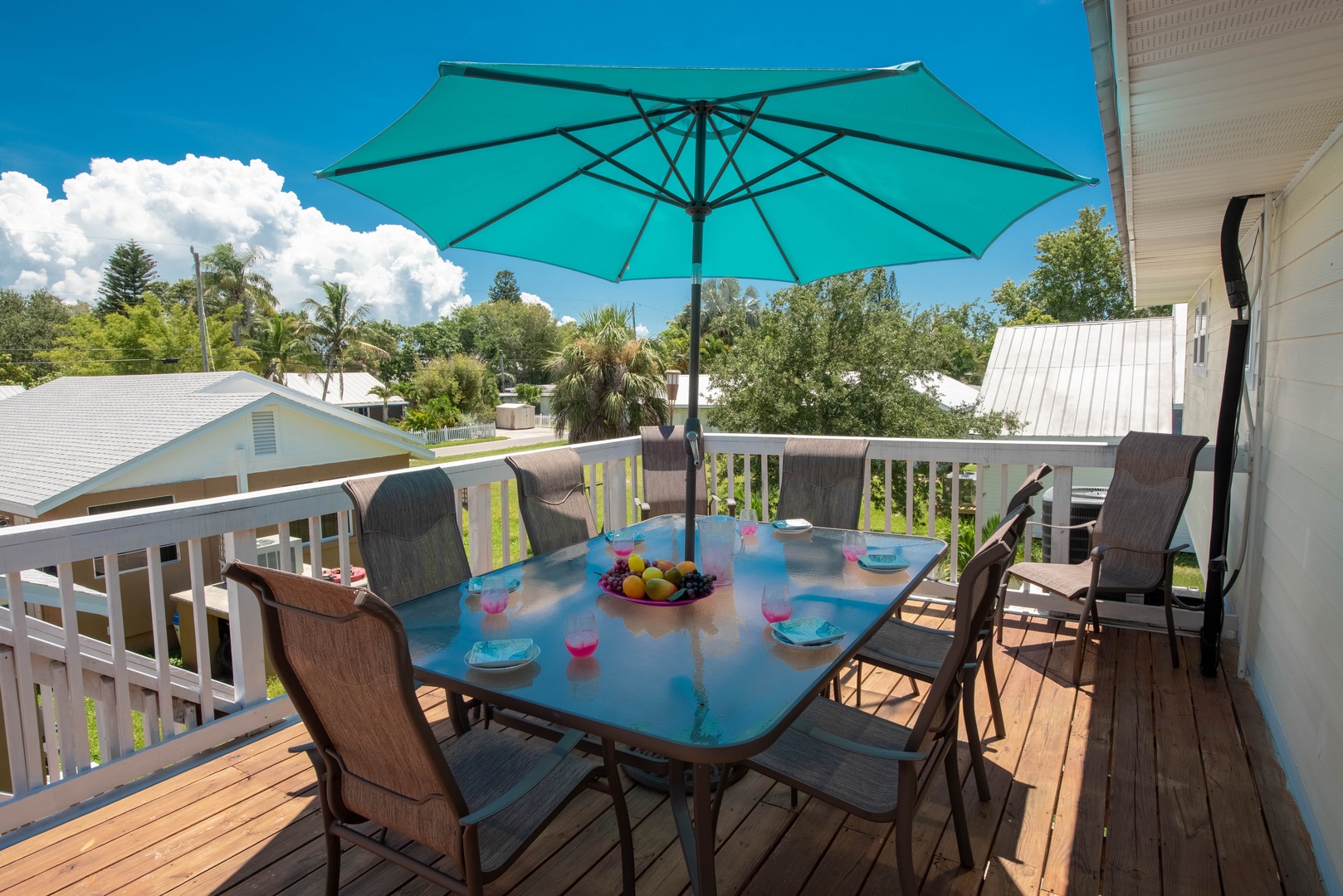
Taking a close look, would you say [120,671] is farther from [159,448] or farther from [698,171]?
[159,448]

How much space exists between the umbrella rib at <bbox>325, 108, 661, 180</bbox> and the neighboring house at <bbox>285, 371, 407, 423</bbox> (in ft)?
A: 142

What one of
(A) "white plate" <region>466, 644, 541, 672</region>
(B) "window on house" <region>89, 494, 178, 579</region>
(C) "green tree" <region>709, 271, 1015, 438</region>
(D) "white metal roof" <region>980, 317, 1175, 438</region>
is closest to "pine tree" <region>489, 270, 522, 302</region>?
(C) "green tree" <region>709, 271, 1015, 438</region>

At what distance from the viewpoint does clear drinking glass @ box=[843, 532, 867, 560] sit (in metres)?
2.63

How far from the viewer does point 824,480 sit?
3.70 meters

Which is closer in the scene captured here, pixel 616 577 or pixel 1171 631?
pixel 616 577

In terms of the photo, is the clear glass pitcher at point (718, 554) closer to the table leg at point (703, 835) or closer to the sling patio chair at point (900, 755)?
the sling patio chair at point (900, 755)

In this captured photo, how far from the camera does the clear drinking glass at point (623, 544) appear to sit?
8.90 feet

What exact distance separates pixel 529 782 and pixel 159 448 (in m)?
16.5

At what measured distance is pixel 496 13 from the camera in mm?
40062

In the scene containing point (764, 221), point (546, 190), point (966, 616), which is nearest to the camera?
point (966, 616)

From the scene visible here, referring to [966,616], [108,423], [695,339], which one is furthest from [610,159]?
[108,423]

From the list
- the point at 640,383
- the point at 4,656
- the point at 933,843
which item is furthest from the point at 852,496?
the point at 640,383

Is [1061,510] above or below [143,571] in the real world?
above

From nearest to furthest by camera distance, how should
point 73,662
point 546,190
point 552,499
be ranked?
point 73,662, point 546,190, point 552,499
